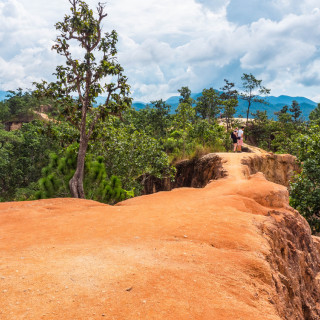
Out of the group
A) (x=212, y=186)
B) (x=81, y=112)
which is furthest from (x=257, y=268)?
(x=81, y=112)

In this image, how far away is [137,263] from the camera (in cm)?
327

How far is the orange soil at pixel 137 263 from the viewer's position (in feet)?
7.85

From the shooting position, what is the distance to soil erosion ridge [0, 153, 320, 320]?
95.7 inches

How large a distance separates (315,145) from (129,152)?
9.11 metres

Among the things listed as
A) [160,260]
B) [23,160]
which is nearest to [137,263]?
[160,260]

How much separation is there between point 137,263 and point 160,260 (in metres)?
0.35

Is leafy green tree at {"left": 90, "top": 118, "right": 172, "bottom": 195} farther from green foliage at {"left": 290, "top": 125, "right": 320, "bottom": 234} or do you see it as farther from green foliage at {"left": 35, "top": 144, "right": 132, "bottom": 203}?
green foliage at {"left": 290, "top": 125, "right": 320, "bottom": 234}

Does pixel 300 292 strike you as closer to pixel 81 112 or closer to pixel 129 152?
pixel 81 112

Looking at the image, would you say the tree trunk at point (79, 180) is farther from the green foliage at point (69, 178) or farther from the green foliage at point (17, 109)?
Result: the green foliage at point (17, 109)

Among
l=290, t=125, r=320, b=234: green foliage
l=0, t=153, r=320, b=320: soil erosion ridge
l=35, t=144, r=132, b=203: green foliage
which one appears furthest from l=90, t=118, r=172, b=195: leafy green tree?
l=0, t=153, r=320, b=320: soil erosion ridge

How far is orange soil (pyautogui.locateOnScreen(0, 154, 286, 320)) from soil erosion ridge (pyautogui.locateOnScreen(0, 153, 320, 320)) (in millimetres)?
13

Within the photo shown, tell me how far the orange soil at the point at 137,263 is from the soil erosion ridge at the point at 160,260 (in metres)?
0.01

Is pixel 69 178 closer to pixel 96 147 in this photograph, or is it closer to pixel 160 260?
pixel 96 147

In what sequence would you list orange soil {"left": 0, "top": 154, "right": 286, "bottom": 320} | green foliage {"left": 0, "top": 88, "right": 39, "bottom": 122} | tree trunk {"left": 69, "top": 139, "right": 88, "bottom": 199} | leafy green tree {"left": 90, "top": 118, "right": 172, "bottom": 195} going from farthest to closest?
1. green foliage {"left": 0, "top": 88, "right": 39, "bottom": 122}
2. leafy green tree {"left": 90, "top": 118, "right": 172, "bottom": 195}
3. tree trunk {"left": 69, "top": 139, "right": 88, "bottom": 199}
4. orange soil {"left": 0, "top": 154, "right": 286, "bottom": 320}
